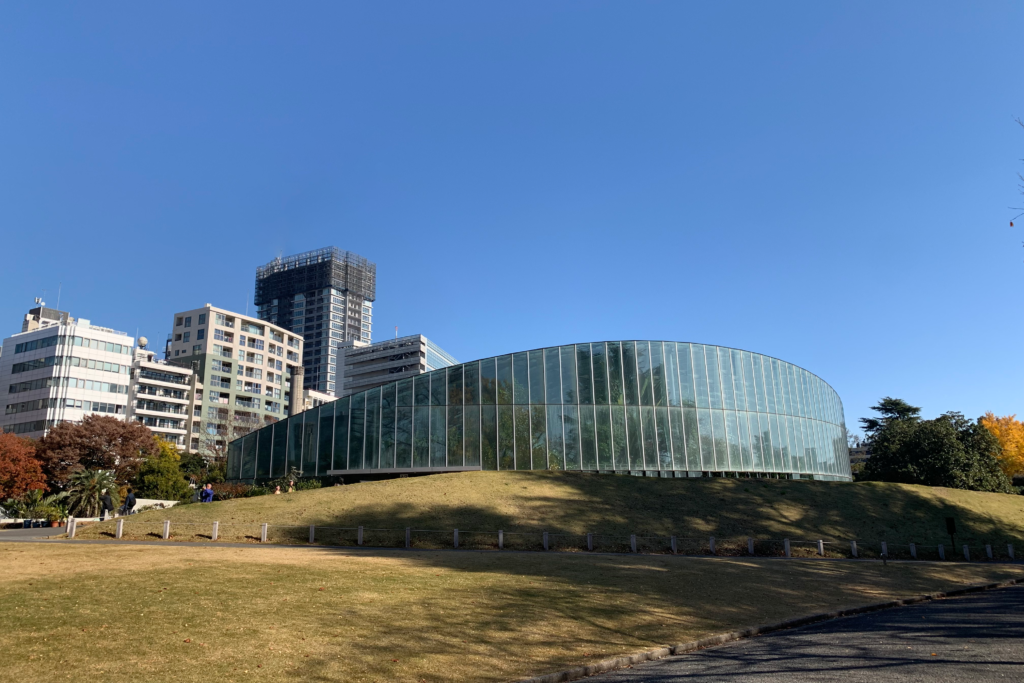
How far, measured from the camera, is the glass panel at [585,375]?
2096 inches

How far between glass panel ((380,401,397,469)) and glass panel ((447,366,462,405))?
14.8 ft

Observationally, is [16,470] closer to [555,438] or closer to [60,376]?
[60,376]

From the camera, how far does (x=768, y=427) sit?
57.8m

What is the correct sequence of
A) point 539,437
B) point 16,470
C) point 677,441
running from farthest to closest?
1. point 677,441
2. point 539,437
3. point 16,470

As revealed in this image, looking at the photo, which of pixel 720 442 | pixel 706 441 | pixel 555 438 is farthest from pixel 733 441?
pixel 555 438

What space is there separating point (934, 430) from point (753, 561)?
41.2 m

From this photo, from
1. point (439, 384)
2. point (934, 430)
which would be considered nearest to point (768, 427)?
point (934, 430)

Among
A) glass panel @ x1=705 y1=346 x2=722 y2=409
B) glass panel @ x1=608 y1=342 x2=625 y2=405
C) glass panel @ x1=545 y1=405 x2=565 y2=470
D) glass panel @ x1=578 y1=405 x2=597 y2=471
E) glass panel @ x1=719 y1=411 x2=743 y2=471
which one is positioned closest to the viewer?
glass panel @ x1=545 y1=405 x2=565 y2=470

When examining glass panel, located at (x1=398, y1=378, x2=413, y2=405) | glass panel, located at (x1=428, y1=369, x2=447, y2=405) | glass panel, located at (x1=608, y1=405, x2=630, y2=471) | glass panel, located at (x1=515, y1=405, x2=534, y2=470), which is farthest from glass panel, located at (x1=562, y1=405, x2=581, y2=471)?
glass panel, located at (x1=398, y1=378, x2=413, y2=405)

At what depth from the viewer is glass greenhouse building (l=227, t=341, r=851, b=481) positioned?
51.2 metres

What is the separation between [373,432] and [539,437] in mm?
12710

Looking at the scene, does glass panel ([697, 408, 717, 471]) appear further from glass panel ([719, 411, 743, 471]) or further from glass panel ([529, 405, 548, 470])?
A: glass panel ([529, 405, 548, 470])

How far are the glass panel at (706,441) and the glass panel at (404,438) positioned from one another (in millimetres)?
23044

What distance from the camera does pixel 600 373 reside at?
53.9m
